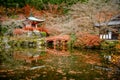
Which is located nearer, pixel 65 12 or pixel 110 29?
pixel 110 29

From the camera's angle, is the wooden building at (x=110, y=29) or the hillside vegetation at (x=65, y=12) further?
the hillside vegetation at (x=65, y=12)

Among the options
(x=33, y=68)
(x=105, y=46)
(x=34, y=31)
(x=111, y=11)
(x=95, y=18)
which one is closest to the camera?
(x=33, y=68)

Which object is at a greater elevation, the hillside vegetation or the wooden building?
the hillside vegetation

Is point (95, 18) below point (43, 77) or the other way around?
the other way around

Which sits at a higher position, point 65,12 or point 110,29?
point 65,12

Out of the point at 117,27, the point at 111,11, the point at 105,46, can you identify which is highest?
the point at 111,11

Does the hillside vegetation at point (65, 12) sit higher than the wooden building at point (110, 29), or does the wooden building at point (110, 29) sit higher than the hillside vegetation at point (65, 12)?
the hillside vegetation at point (65, 12)

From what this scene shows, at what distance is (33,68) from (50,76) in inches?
93.6

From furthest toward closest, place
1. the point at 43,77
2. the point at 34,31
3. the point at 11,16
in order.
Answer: the point at 11,16 < the point at 34,31 < the point at 43,77

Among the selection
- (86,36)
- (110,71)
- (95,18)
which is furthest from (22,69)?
(95,18)

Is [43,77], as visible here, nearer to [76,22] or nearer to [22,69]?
[22,69]

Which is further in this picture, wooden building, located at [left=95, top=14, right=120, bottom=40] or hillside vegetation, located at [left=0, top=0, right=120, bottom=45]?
hillside vegetation, located at [left=0, top=0, right=120, bottom=45]

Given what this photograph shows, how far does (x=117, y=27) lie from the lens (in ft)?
98.4

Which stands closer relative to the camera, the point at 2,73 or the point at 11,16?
the point at 2,73
